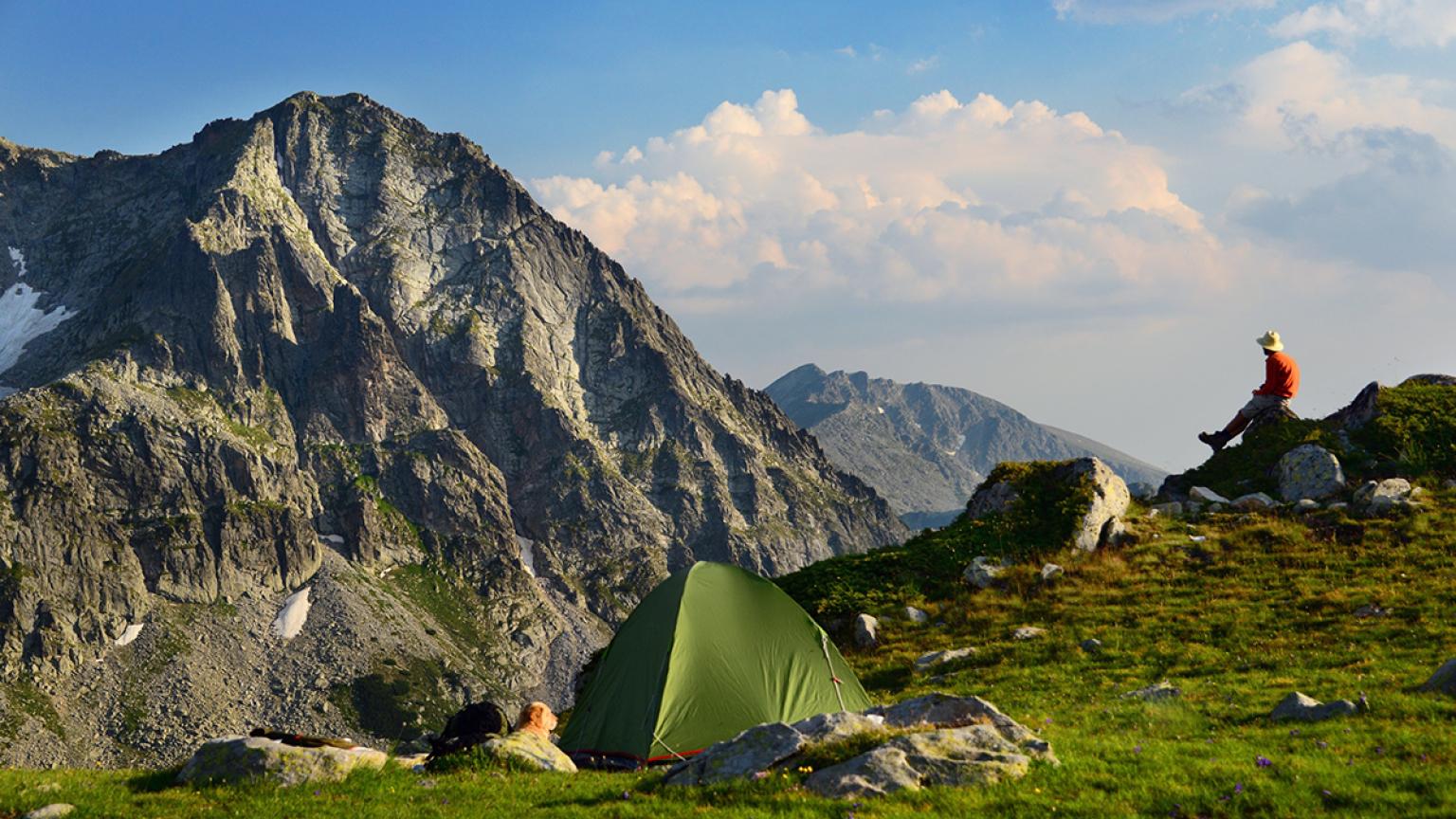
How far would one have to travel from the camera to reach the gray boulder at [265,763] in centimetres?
1725

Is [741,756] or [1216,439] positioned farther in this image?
[1216,439]

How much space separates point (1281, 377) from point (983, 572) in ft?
58.6

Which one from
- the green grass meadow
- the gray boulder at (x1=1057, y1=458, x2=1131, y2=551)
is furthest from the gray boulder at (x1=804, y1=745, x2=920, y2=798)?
the gray boulder at (x1=1057, y1=458, x2=1131, y2=551)

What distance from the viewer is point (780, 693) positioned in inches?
912

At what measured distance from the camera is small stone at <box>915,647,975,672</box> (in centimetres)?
2689

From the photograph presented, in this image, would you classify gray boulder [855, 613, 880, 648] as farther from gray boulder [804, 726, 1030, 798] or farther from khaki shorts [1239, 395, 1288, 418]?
khaki shorts [1239, 395, 1288, 418]

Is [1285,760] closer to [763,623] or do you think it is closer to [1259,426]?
[763,623]

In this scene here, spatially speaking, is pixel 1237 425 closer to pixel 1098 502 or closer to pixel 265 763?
pixel 1098 502

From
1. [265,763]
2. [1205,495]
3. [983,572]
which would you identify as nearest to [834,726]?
[265,763]

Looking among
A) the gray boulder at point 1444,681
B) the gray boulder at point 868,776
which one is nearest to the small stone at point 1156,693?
the gray boulder at point 1444,681

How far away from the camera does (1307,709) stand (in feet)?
58.0

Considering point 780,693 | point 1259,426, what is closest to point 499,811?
point 780,693

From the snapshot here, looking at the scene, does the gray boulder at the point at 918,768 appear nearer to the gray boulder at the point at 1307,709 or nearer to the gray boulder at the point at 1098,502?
the gray boulder at the point at 1307,709

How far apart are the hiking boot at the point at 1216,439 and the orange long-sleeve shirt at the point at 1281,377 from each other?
2.31m
